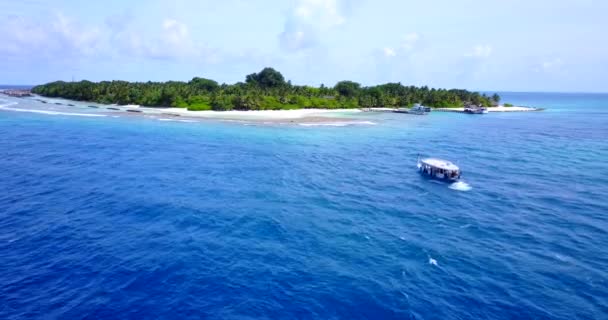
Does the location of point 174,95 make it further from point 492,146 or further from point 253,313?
point 253,313

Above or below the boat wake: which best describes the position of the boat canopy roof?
above

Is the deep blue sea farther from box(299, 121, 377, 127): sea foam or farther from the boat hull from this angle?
box(299, 121, 377, 127): sea foam

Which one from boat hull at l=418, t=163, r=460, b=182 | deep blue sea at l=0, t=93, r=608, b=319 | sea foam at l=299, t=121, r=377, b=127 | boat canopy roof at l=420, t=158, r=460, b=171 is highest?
sea foam at l=299, t=121, r=377, b=127

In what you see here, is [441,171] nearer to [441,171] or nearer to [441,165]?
[441,171]

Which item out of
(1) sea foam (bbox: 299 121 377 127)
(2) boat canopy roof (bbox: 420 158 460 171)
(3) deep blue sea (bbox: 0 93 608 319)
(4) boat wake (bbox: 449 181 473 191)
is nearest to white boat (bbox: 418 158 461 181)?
(2) boat canopy roof (bbox: 420 158 460 171)

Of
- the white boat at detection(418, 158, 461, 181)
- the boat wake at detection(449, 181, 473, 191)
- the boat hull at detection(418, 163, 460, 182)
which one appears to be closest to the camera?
the boat wake at detection(449, 181, 473, 191)

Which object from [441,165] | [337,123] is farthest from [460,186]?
[337,123]
